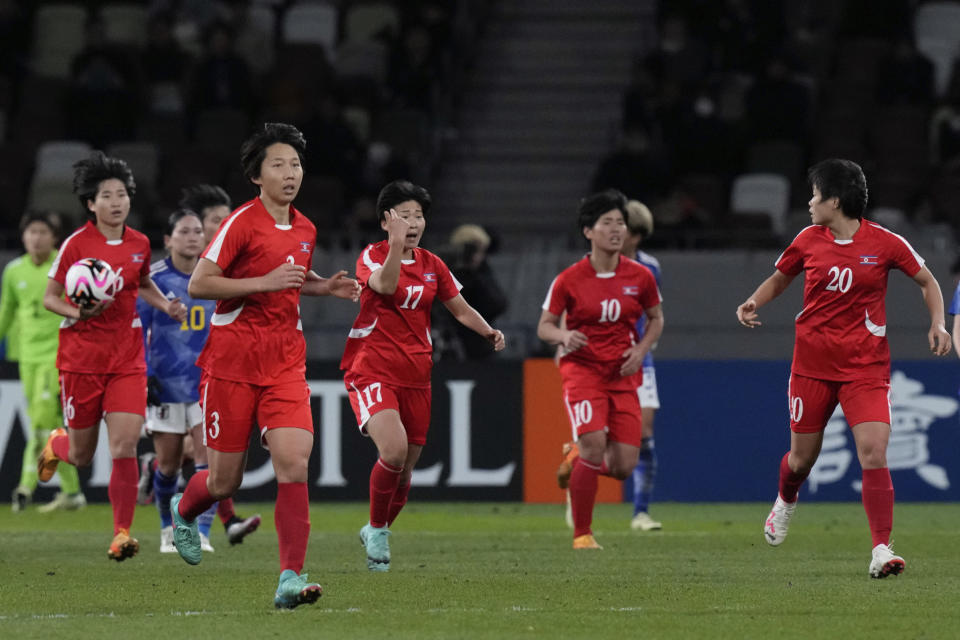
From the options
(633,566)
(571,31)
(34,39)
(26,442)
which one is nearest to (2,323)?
(26,442)

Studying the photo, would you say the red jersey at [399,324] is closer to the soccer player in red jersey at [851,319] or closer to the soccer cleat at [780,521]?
the soccer player in red jersey at [851,319]

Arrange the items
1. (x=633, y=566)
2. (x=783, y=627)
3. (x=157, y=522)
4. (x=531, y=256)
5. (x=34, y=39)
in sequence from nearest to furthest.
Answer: (x=783, y=627) < (x=633, y=566) < (x=157, y=522) < (x=531, y=256) < (x=34, y=39)

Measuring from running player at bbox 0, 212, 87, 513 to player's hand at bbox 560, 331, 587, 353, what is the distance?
5.90m

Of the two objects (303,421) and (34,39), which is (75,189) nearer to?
(303,421)

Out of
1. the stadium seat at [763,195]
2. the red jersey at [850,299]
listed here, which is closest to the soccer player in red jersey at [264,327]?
the red jersey at [850,299]

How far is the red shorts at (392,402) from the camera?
1032cm

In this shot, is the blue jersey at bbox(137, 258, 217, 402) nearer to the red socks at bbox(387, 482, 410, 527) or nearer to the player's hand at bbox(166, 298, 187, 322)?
the player's hand at bbox(166, 298, 187, 322)

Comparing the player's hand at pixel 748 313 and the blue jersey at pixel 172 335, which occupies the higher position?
the player's hand at pixel 748 313

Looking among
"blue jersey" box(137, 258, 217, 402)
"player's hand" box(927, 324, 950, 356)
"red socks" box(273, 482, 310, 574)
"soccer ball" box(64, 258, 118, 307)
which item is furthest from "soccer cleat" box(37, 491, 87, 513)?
"player's hand" box(927, 324, 950, 356)

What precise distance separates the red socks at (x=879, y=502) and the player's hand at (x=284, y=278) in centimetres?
348

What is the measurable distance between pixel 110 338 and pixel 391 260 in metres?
2.16

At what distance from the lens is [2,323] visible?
1600 cm

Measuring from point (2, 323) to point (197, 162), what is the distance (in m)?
5.42

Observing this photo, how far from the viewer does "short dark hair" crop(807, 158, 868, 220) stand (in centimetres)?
1000
